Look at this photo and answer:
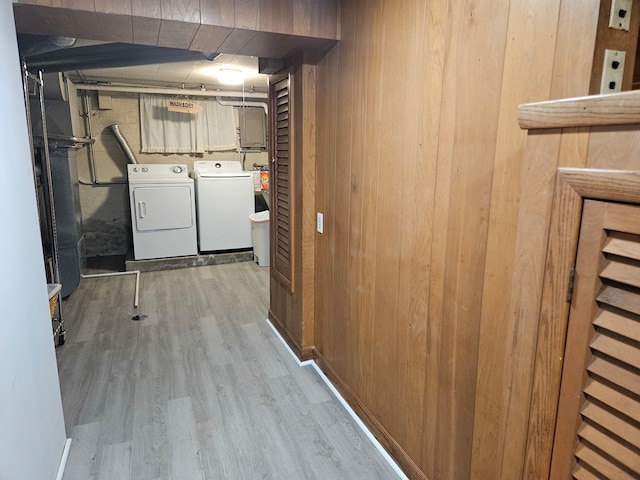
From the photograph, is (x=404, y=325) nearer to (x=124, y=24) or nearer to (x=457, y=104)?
(x=457, y=104)

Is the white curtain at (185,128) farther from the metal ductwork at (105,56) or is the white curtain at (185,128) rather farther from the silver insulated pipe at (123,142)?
the metal ductwork at (105,56)

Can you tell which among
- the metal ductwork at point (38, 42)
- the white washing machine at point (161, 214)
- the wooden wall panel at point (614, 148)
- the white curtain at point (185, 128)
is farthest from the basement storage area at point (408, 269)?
the white curtain at point (185, 128)

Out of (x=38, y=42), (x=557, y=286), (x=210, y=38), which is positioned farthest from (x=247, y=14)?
(x=557, y=286)

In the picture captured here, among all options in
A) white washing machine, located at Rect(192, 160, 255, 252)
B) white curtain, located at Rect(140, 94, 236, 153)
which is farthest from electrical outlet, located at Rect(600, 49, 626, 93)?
white curtain, located at Rect(140, 94, 236, 153)

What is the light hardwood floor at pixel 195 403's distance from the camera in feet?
6.22

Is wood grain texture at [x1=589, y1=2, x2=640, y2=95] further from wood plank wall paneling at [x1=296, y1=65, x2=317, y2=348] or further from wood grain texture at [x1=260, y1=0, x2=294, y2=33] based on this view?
wood plank wall paneling at [x1=296, y1=65, x2=317, y2=348]

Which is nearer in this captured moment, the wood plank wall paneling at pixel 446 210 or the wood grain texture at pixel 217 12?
the wood plank wall paneling at pixel 446 210

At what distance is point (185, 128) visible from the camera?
18.5 feet

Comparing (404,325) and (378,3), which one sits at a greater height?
(378,3)

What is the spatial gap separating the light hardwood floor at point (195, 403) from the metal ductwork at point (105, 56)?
1963mm

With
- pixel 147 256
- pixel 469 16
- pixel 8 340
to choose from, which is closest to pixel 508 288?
pixel 469 16

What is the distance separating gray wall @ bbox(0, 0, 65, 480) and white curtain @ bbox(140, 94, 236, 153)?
13.3 feet

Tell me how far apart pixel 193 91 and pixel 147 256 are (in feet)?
7.21

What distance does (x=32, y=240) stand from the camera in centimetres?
162
